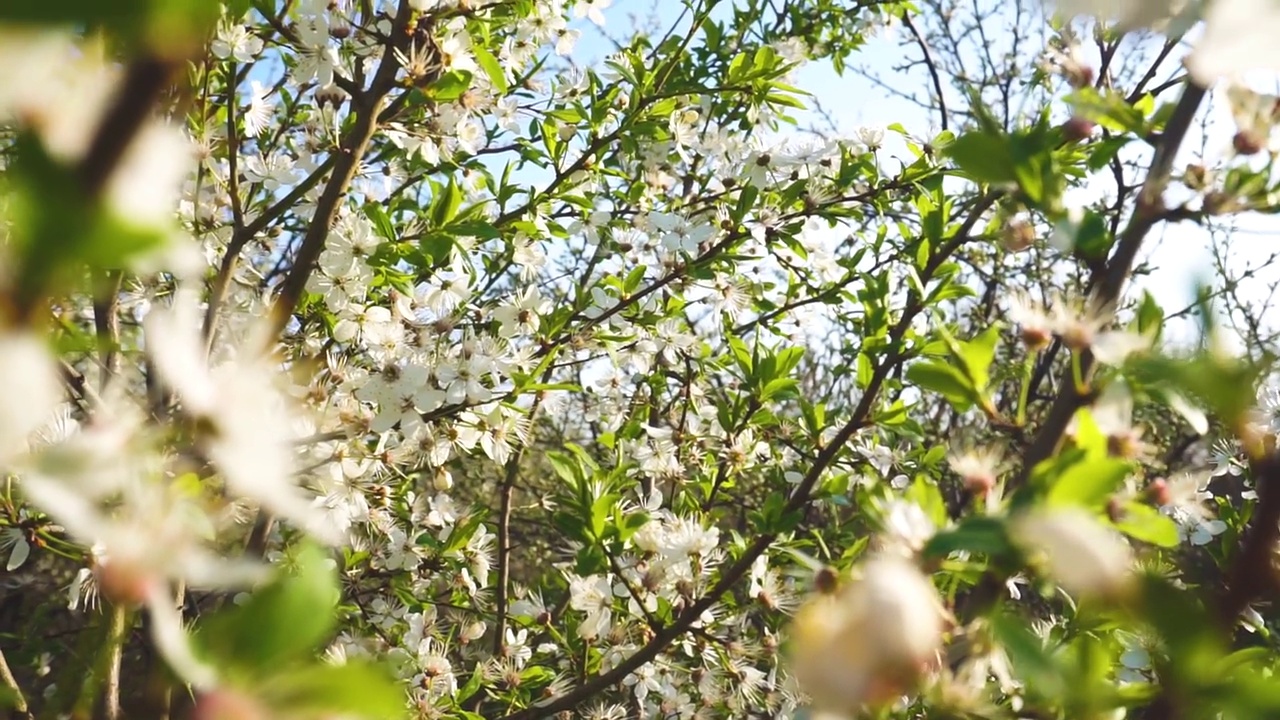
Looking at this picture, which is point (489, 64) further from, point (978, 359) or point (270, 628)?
point (270, 628)

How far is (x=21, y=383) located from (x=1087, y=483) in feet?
1.71

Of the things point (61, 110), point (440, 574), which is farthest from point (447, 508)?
point (61, 110)

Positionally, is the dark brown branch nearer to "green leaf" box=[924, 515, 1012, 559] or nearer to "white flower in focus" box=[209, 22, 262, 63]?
"green leaf" box=[924, 515, 1012, 559]

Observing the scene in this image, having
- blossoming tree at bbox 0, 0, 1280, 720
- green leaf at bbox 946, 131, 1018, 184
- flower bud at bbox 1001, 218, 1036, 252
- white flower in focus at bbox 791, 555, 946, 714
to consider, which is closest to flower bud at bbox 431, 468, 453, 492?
blossoming tree at bbox 0, 0, 1280, 720

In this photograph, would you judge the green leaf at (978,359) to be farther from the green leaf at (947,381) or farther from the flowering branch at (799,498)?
the flowering branch at (799,498)

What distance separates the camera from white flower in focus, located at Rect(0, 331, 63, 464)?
12.2 inches

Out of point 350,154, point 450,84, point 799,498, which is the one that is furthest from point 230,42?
point 799,498

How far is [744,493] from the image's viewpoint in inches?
170

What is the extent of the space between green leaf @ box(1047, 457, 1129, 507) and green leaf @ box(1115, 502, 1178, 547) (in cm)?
9

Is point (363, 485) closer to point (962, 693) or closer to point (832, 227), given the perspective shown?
point (832, 227)

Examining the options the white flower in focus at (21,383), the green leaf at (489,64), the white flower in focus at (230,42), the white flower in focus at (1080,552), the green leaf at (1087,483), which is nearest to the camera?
the white flower in focus at (21,383)

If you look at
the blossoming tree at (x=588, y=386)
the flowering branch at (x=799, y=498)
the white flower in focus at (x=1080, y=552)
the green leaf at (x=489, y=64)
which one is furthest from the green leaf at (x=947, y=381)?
the green leaf at (x=489, y=64)

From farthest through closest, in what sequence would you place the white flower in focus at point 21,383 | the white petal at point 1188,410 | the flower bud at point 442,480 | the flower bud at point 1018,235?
the flower bud at point 442,480 → the flower bud at point 1018,235 → the white petal at point 1188,410 → the white flower in focus at point 21,383

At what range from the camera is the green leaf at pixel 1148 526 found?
2.03ft
